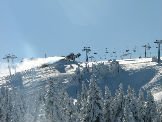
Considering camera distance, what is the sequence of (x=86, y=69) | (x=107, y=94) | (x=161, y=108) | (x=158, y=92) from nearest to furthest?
(x=107, y=94)
(x=161, y=108)
(x=158, y=92)
(x=86, y=69)

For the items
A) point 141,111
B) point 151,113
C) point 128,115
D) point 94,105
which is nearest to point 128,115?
point 128,115

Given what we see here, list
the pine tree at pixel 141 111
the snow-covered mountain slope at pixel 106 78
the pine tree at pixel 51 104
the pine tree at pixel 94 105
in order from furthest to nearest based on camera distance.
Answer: the snow-covered mountain slope at pixel 106 78 → the pine tree at pixel 141 111 → the pine tree at pixel 51 104 → the pine tree at pixel 94 105

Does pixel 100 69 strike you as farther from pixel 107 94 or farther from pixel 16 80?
pixel 107 94

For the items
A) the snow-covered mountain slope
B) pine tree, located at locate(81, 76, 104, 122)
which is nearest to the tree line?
Answer: pine tree, located at locate(81, 76, 104, 122)

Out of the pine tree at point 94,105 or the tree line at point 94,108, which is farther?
the tree line at point 94,108

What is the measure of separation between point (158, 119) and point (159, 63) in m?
91.4

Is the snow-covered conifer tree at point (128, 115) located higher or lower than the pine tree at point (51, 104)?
lower

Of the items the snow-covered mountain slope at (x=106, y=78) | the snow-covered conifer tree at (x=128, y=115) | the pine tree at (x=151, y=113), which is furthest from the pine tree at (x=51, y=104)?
the snow-covered mountain slope at (x=106, y=78)

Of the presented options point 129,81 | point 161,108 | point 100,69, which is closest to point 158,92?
point 129,81

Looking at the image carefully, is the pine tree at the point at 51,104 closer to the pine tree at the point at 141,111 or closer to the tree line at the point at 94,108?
the tree line at the point at 94,108

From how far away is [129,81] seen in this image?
148000 mm

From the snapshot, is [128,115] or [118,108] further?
[118,108]

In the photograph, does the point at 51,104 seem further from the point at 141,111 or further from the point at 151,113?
the point at 151,113

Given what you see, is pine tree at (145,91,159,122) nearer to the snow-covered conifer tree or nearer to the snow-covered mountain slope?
the snow-covered conifer tree
